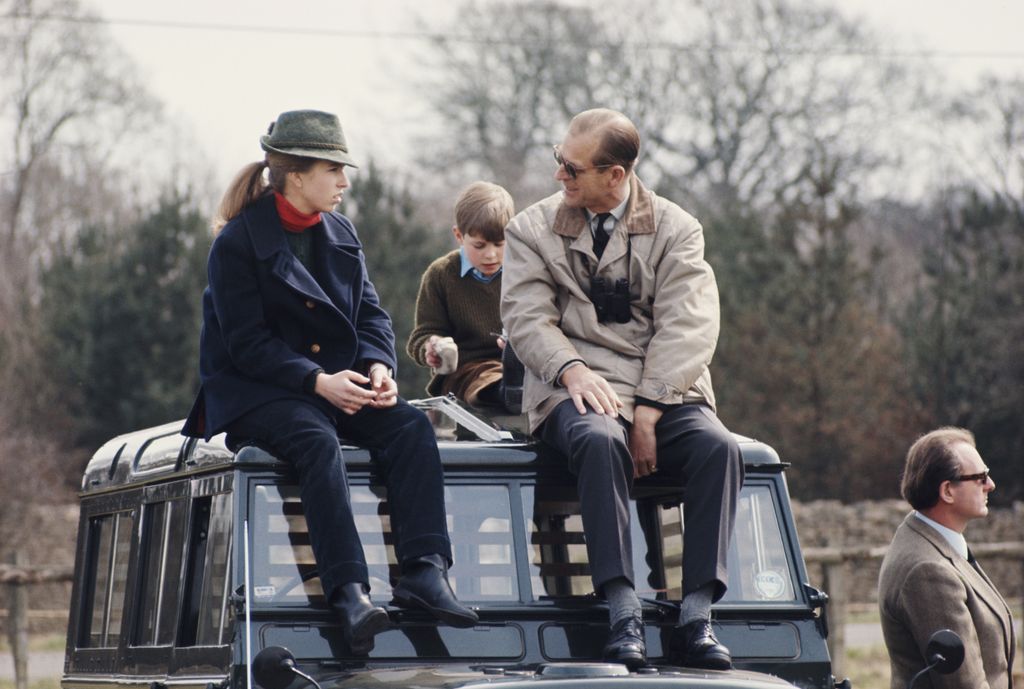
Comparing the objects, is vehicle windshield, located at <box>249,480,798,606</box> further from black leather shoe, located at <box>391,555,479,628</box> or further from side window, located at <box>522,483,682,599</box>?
black leather shoe, located at <box>391,555,479,628</box>

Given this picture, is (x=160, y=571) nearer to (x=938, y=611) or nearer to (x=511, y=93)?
(x=938, y=611)

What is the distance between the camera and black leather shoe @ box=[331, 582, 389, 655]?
5.19 meters

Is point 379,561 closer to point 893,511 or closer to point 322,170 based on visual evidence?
point 322,170

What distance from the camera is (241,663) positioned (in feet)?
17.3

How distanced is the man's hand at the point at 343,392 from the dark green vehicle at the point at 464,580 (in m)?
0.17

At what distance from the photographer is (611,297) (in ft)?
19.8

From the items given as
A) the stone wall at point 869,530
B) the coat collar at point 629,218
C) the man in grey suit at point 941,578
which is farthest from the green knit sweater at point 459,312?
the stone wall at point 869,530

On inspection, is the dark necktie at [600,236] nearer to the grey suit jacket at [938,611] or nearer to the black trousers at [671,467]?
the black trousers at [671,467]

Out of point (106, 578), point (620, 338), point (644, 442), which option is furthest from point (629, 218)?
point (106, 578)

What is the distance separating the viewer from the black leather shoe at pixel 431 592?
5.33 metres

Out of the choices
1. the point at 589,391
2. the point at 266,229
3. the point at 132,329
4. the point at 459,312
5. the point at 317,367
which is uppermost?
the point at 132,329

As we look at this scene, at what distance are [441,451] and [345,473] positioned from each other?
41cm

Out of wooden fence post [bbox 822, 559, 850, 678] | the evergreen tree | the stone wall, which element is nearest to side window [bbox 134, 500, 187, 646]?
wooden fence post [bbox 822, 559, 850, 678]

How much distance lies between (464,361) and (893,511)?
745 inches
